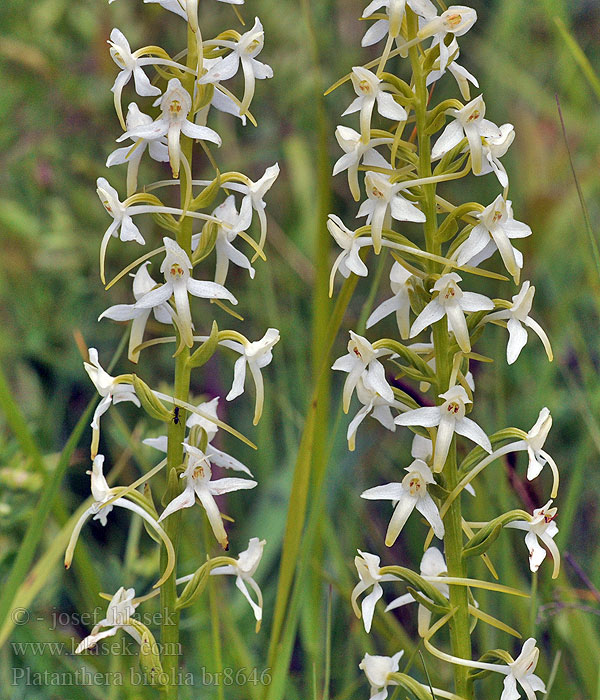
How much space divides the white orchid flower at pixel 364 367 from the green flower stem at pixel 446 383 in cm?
8

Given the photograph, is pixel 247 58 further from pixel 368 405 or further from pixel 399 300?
pixel 368 405

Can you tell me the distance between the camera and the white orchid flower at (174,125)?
1312 mm

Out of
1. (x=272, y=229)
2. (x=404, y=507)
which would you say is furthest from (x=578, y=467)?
(x=272, y=229)

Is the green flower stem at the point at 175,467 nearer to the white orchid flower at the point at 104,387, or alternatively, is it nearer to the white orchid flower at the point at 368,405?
the white orchid flower at the point at 104,387

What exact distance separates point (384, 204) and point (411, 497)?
0.43 metres

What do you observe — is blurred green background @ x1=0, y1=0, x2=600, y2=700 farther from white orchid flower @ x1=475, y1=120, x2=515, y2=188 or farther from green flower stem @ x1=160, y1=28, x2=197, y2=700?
white orchid flower @ x1=475, y1=120, x2=515, y2=188

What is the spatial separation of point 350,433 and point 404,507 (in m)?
0.13

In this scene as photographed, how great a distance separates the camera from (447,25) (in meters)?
1.25

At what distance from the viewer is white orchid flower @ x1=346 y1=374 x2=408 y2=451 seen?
1269mm

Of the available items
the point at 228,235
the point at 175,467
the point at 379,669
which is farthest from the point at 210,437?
the point at 379,669

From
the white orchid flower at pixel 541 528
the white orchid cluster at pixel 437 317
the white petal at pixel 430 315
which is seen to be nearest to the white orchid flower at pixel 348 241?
the white orchid cluster at pixel 437 317

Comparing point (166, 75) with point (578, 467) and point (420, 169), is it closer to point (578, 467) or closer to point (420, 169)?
point (420, 169)

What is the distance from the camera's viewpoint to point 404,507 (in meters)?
1.26

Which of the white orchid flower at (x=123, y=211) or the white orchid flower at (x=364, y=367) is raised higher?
the white orchid flower at (x=123, y=211)
